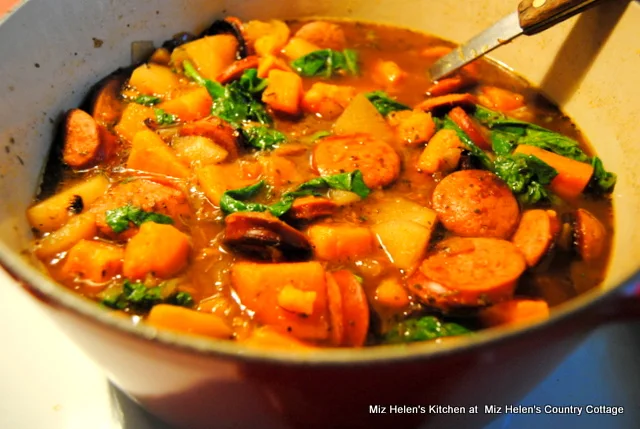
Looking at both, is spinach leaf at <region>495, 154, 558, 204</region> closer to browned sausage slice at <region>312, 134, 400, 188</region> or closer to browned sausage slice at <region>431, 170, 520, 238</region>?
browned sausage slice at <region>431, 170, 520, 238</region>

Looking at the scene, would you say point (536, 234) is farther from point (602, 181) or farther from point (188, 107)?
point (188, 107)

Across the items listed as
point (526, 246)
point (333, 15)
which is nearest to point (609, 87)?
point (526, 246)

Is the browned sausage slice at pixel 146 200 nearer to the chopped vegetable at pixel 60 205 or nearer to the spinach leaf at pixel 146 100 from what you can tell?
the chopped vegetable at pixel 60 205

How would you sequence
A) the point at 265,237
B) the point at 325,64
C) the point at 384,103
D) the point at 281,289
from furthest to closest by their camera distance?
the point at 325,64, the point at 384,103, the point at 265,237, the point at 281,289

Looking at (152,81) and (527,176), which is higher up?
(152,81)

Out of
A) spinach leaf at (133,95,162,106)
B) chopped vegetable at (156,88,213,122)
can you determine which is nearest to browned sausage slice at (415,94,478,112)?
chopped vegetable at (156,88,213,122)

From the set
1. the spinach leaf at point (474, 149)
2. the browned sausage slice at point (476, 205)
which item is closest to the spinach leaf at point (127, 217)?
the browned sausage slice at point (476, 205)

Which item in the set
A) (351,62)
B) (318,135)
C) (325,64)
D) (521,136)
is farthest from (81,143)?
(521,136)

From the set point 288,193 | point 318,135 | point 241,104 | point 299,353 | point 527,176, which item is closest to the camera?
point 299,353
